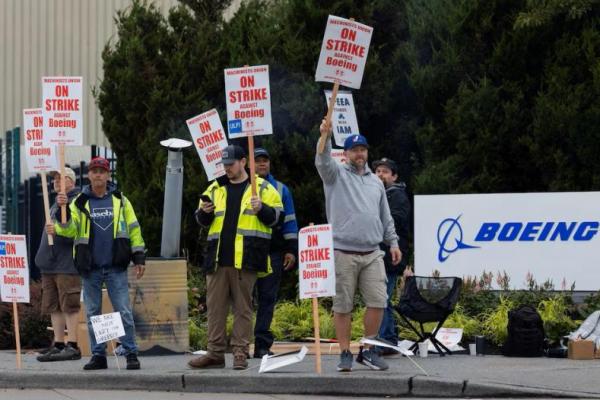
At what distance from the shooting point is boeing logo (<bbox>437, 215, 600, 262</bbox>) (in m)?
15.4

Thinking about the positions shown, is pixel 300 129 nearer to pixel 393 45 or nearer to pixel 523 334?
pixel 393 45

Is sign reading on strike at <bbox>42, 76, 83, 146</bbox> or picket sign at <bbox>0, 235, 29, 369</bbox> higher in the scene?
sign reading on strike at <bbox>42, 76, 83, 146</bbox>

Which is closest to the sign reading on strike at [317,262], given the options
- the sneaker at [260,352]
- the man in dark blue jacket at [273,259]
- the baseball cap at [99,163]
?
the man in dark blue jacket at [273,259]

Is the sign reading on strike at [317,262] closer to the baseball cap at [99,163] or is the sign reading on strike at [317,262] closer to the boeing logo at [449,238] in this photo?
the baseball cap at [99,163]

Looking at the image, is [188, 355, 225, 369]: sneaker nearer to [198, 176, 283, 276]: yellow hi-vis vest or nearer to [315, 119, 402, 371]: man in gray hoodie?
[198, 176, 283, 276]: yellow hi-vis vest

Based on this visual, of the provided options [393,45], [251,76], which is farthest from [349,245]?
[393,45]

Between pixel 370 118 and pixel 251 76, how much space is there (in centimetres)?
740

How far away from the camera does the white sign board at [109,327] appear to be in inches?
474

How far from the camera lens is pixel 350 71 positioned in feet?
38.7

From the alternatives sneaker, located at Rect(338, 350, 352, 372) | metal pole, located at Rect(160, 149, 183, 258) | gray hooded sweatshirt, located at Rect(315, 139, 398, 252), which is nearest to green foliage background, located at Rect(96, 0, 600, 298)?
metal pole, located at Rect(160, 149, 183, 258)

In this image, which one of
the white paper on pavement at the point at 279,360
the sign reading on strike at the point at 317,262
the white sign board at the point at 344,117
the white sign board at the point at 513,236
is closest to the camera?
the sign reading on strike at the point at 317,262

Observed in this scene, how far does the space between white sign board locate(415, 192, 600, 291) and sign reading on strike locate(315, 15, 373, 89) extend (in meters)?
4.23

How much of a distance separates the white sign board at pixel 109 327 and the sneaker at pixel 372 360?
2144mm

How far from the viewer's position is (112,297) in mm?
12359
